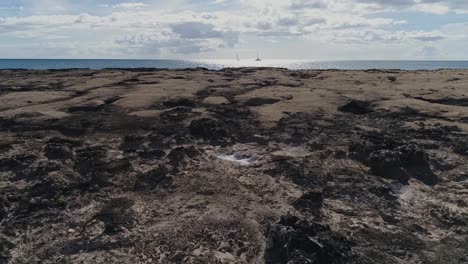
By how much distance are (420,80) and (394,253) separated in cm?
3503

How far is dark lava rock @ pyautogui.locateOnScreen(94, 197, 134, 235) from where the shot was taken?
42.7 ft

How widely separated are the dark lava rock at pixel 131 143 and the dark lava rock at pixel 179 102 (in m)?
8.08

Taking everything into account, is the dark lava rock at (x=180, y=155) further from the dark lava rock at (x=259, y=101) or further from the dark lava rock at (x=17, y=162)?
the dark lava rock at (x=259, y=101)

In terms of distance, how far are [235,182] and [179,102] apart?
15.1 metres

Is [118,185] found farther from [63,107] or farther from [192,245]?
[63,107]

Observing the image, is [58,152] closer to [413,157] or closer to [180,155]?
[180,155]

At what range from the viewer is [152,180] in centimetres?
1653

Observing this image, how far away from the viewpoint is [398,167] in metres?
17.8

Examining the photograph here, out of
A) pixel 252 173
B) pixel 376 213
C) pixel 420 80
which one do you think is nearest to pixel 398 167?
pixel 376 213

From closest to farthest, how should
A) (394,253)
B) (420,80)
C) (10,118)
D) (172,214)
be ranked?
(394,253) → (172,214) → (10,118) → (420,80)

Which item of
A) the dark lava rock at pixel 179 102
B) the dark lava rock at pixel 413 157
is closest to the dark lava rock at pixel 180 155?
the dark lava rock at pixel 413 157

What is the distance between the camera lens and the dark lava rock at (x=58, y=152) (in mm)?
19375

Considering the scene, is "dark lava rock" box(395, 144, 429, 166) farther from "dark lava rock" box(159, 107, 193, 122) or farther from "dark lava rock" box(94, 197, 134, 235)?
"dark lava rock" box(159, 107, 193, 122)

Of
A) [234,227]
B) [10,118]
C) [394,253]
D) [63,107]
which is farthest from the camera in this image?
[63,107]
